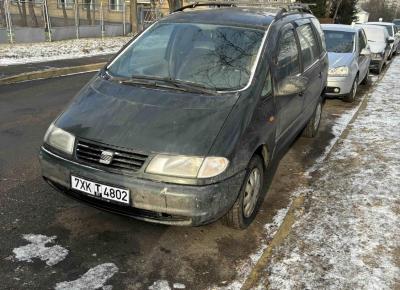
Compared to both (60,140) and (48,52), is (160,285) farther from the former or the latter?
(48,52)

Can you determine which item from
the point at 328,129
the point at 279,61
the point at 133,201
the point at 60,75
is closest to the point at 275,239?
the point at 133,201

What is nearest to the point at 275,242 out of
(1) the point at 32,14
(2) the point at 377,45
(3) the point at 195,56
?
(3) the point at 195,56

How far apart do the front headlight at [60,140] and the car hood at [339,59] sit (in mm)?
6643

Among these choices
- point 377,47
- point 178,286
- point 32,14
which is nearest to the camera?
point 178,286

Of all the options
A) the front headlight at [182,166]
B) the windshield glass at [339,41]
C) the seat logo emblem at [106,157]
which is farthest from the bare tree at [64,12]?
the front headlight at [182,166]

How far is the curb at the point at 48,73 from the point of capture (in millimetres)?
9883

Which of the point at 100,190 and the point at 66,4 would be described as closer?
the point at 100,190

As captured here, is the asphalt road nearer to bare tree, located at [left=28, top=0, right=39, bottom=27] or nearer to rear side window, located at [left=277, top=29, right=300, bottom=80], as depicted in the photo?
rear side window, located at [left=277, top=29, right=300, bottom=80]

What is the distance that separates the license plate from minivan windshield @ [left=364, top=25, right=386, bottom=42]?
14.5 m

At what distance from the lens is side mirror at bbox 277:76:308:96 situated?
4.09m

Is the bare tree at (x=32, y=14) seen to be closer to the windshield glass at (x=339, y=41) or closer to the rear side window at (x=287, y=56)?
the windshield glass at (x=339, y=41)

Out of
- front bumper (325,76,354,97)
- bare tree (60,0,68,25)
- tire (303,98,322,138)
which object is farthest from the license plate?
bare tree (60,0,68,25)

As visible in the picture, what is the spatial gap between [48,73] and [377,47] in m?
10.8

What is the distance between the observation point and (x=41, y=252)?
10.6ft
